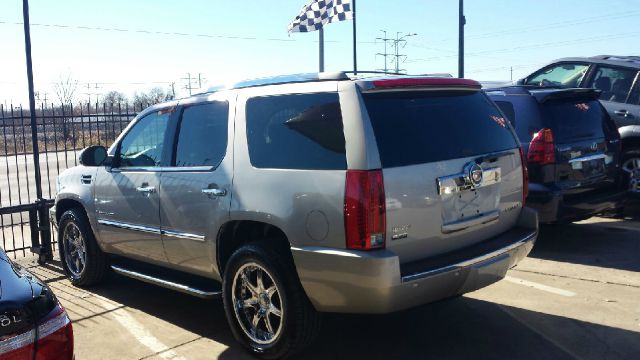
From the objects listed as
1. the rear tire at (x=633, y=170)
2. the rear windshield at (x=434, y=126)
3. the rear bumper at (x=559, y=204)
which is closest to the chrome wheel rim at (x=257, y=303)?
the rear windshield at (x=434, y=126)

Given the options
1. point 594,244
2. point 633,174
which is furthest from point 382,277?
point 633,174

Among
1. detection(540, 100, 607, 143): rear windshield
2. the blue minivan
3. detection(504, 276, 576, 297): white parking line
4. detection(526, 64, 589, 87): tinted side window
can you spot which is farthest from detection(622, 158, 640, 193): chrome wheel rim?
detection(504, 276, 576, 297): white parking line

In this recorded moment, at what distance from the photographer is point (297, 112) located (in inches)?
157

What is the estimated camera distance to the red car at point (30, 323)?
2.38 m

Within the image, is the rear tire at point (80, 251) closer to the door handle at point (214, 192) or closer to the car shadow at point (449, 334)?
the car shadow at point (449, 334)

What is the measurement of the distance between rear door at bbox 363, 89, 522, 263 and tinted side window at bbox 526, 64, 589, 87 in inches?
190

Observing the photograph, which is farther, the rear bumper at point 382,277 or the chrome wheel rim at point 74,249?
the chrome wheel rim at point 74,249

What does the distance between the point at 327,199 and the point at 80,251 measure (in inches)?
142

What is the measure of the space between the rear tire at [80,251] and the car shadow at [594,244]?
4542 millimetres

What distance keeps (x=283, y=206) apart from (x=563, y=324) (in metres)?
2.38

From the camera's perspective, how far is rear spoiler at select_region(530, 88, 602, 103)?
648 cm

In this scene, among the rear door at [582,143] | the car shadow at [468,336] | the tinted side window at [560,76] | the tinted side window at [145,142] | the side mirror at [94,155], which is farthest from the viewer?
the tinted side window at [560,76]

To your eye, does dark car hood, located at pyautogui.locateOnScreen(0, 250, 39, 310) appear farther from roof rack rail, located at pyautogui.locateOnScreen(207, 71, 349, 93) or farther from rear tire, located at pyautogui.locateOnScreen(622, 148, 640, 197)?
rear tire, located at pyautogui.locateOnScreen(622, 148, 640, 197)

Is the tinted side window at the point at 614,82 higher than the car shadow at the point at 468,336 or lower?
higher
